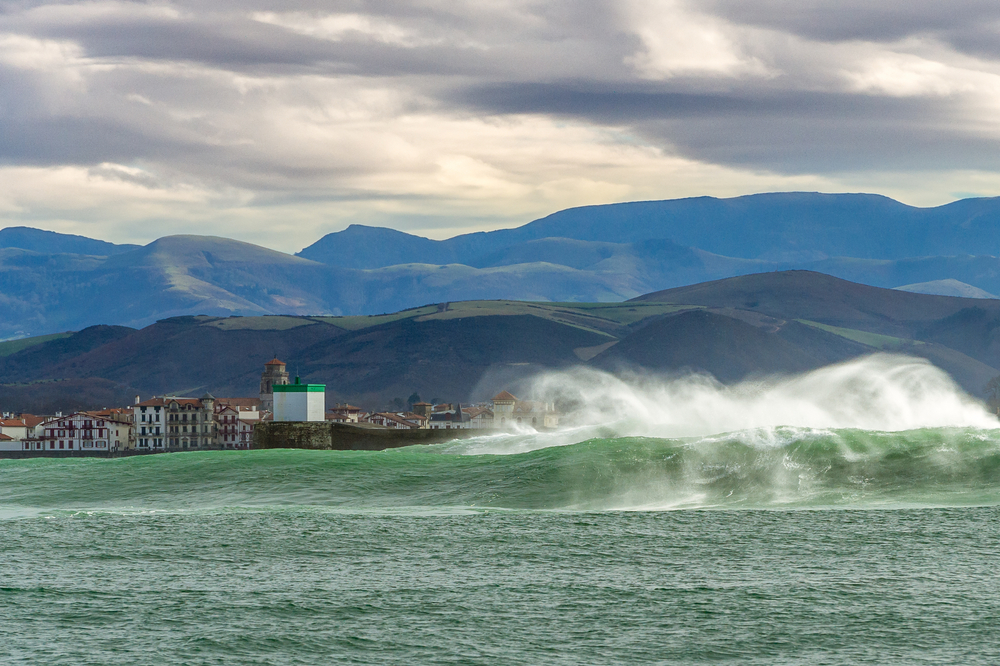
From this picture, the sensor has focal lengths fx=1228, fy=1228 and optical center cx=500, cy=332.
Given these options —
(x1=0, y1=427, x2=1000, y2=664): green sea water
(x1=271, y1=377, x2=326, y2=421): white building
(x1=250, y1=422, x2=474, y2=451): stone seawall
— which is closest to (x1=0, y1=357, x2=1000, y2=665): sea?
(x1=0, y1=427, x2=1000, y2=664): green sea water

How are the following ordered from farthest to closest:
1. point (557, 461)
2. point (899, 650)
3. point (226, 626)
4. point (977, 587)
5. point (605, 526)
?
point (557, 461)
point (605, 526)
point (977, 587)
point (226, 626)
point (899, 650)

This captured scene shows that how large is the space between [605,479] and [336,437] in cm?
2406

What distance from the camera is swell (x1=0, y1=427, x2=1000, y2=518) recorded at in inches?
2018

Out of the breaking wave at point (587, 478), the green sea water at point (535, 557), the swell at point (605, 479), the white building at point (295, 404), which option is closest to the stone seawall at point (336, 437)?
the white building at point (295, 404)

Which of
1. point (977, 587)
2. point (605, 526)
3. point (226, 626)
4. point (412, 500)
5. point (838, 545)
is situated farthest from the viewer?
point (412, 500)

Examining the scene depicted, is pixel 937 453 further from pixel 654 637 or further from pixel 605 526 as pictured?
pixel 654 637

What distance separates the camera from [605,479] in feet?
182

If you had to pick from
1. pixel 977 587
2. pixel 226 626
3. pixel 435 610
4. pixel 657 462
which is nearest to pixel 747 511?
pixel 657 462

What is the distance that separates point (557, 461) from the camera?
197 feet

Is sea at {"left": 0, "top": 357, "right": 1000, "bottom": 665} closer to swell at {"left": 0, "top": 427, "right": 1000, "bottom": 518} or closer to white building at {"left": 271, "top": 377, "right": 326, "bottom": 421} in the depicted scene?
swell at {"left": 0, "top": 427, "right": 1000, "bottom": 518}

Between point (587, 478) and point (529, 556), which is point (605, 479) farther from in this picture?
point (529, 556)

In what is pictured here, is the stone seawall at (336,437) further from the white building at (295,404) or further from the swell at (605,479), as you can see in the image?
the swell at (605,479)

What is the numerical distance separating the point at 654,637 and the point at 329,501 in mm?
28451

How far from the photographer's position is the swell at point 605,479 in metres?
51.2
